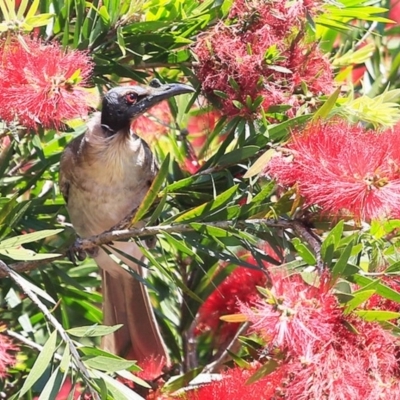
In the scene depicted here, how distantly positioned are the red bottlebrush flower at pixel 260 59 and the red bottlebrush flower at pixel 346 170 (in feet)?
0.75

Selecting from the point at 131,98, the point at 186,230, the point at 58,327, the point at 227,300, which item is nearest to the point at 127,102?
the point at 131,98

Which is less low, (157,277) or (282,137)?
(282,137)

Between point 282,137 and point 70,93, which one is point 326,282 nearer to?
point 282,137

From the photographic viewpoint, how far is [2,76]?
66.2 inches

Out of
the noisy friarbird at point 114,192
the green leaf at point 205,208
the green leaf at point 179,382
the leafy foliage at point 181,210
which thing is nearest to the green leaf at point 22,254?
the leafy foliage at point 181,210

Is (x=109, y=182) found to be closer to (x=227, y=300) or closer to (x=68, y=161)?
(x=68, y=161)

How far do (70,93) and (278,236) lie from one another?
48 cm

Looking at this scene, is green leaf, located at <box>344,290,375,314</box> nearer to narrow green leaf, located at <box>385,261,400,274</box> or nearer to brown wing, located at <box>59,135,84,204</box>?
narrow green leaf, located at <box>385,261,400,274</box>

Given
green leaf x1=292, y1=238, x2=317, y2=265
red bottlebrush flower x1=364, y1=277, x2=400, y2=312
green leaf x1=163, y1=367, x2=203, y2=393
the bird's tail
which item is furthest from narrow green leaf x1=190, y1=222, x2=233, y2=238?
the bird's tail

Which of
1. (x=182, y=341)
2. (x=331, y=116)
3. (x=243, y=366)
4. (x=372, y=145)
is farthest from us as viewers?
(x=182, y=341)

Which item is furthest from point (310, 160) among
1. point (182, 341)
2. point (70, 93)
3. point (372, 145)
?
point (182, 341)

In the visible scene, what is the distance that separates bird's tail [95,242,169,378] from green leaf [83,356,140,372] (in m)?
0.57

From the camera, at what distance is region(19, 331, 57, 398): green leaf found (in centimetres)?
151

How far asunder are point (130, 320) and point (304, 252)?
1179 mm
